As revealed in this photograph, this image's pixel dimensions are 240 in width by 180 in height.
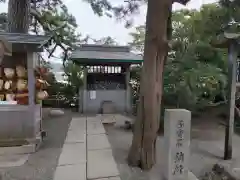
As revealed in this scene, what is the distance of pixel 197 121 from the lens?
Result: 9102 mm

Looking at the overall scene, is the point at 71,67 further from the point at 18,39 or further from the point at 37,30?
the point at 18,39

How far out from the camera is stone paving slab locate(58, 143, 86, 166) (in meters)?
4.22

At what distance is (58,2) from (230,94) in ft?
30.9

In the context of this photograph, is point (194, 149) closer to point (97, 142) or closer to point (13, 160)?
point (97, 142)

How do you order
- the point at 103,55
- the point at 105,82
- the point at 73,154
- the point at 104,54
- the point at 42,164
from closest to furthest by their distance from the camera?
the point at 42,164, the point at 73,154, the point at 103,55, the point at 105,82, the point at 104,54

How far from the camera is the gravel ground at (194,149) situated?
13.2 ft

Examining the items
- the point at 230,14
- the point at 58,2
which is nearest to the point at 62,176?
the point at 230,14

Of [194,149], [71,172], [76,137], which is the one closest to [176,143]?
[71,172]

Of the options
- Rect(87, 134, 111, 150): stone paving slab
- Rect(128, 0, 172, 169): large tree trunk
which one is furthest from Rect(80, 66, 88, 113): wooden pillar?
Rect(128, 0, 172, 169): large tree trunk

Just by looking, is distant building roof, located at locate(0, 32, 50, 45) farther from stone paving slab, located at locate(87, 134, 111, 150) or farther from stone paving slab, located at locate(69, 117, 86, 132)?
stone paving slab, located at locate(69, 117, 86, 132)

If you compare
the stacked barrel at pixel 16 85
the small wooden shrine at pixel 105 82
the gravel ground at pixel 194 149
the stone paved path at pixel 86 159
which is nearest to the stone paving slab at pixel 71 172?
the stone paved path at pixel 86 159

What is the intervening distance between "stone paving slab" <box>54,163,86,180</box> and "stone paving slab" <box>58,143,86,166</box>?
0.20 metres

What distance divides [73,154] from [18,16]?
636 cm

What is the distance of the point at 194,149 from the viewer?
579 cm
